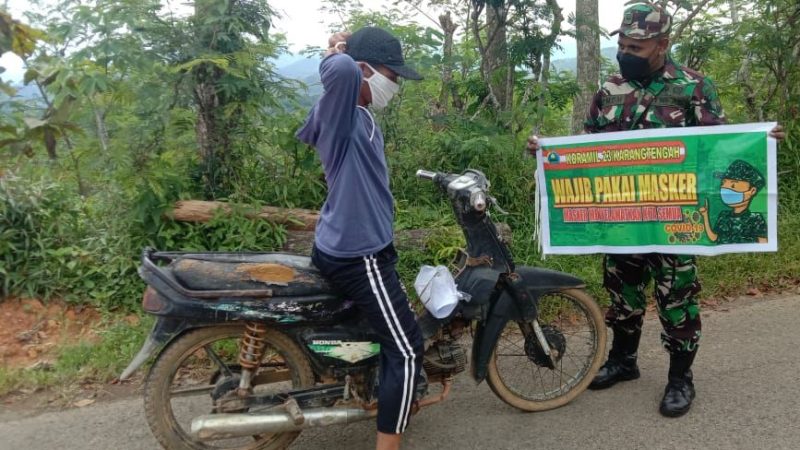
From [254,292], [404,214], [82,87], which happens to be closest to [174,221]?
[82,87]

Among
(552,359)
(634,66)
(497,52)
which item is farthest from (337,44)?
(497,52)

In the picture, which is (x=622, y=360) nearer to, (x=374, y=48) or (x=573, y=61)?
(x=374, y=48)

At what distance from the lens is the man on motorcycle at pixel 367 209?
251cm

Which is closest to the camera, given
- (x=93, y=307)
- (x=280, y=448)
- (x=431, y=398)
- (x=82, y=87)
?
(x=280, y=448)

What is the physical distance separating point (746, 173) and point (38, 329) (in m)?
4.32

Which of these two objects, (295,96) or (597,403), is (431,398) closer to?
(597,403)

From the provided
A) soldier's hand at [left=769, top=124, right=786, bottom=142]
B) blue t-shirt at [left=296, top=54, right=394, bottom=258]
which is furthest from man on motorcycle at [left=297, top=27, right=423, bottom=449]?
soldier's hand at [left=769, top=124, right=786, bottom=142]

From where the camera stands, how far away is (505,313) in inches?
130

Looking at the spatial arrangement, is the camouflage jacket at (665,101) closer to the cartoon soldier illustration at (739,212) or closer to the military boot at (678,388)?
the cartoon soldier illustration at (739,212)

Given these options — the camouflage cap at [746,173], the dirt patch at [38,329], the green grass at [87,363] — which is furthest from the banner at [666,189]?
the dirt patch at [38,329]

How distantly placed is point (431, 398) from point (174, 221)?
2.45 meters

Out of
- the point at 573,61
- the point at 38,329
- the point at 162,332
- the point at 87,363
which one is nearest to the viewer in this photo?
the point at 162,332

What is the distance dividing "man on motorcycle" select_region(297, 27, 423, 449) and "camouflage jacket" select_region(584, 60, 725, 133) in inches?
51.0

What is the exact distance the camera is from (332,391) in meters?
2.97
